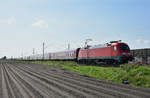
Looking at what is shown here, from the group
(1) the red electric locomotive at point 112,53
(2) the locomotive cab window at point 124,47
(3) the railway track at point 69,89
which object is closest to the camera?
(3) the railway track at point 69,89

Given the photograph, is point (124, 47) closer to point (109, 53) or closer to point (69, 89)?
point (109, 53)

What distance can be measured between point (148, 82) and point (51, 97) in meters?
7.84

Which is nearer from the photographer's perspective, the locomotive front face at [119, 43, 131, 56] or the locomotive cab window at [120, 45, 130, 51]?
the locomotive front face at [119, 43, 131, 56]

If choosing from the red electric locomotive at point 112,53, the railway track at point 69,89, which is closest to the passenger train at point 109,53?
the red electric locomotive at point 112,53

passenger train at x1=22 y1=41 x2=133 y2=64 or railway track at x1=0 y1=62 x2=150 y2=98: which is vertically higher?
passenger train at x1=22 y1=41 x2=133 y2=64

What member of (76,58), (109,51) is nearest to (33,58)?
(76,58)

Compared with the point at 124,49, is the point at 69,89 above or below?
below

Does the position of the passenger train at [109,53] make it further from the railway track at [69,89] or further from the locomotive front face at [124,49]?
the railway track at [69,89]

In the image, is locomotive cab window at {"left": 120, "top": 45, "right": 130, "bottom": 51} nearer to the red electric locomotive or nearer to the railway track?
the red electric locomotive

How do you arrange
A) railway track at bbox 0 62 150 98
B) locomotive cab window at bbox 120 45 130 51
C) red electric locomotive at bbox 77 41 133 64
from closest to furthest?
railway track at bbox 0 62 150 98, red electric locomotive at bbox 77 41 133 64, locomotive cab window at bbox 120 45 130 51

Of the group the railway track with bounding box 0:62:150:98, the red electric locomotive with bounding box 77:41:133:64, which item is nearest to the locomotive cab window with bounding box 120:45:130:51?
the red electric locomotive with bounding box 77:41:133:64

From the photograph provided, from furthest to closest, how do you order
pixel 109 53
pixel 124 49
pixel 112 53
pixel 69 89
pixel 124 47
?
pixel 109 53 → pixel 112 53 → pixel 124 47 → pixel 124 49 → pixel 69 89

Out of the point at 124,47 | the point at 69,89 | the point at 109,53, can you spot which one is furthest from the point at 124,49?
the point at 69,89

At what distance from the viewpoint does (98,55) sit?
30.6 metres
